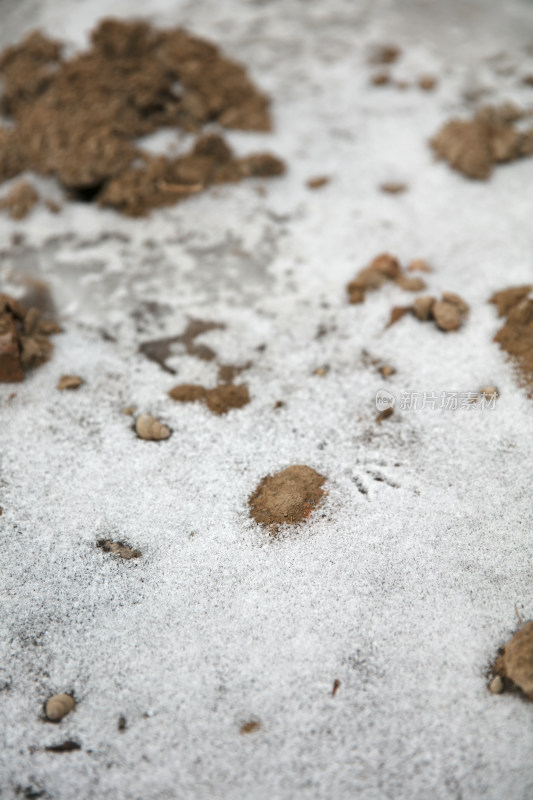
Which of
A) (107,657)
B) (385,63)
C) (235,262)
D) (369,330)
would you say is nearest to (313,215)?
(235,262)

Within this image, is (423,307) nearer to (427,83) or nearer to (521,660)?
(521,660)

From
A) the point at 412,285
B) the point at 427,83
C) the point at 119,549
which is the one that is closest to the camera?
the point at 119,549

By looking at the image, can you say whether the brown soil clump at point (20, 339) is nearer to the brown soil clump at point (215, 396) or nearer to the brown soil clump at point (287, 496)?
the brown soil clump at point (215, 396)

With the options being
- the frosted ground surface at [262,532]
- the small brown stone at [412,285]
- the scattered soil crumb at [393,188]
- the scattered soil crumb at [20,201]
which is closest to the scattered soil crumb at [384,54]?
the frosted ground surface at [262,532]

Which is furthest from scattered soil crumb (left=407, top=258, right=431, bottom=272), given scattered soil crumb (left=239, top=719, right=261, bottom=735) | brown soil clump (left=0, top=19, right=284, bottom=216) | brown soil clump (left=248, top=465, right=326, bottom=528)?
scattered soil crumb (left=239, top=719, right=261, bottom=735)

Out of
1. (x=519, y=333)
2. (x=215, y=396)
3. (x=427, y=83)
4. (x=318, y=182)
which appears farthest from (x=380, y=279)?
(x=427, y=83)

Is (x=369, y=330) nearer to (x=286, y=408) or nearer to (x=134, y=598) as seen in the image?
(x=286, y=408)
